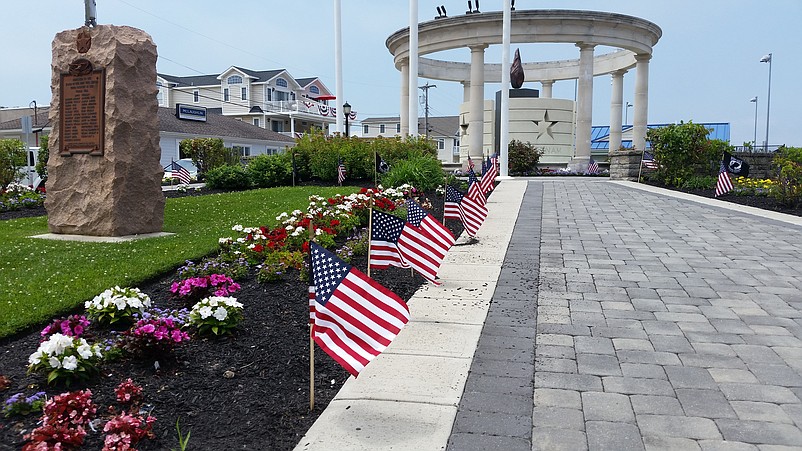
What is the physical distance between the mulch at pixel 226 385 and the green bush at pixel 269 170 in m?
15.1

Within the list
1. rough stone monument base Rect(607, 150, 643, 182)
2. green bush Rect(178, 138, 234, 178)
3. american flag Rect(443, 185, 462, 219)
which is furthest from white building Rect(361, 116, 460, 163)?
american flag Rect(443, 185, 462, 219)

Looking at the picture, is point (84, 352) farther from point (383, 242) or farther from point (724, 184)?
point (724, 184)

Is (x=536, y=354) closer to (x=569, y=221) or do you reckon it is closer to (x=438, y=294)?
(x=438, y=294)

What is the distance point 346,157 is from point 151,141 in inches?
412

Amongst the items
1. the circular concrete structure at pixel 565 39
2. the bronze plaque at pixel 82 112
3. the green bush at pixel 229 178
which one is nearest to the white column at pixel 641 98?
the circular concrete structure at pixel 565 39

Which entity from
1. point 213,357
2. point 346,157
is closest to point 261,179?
point 346,157

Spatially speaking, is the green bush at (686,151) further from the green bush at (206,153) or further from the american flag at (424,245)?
the green bush at (206,153)

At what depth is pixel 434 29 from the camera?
107 ft

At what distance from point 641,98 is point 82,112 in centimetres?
3180

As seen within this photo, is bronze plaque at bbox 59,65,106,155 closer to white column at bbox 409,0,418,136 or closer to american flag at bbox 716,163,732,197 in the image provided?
american flag at bbox 716,163,732,197

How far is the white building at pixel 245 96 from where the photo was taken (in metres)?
56.6

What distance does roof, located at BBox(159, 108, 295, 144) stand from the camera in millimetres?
37406

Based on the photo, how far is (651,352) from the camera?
488 cm

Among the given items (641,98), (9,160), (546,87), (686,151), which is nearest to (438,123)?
(546,87)
